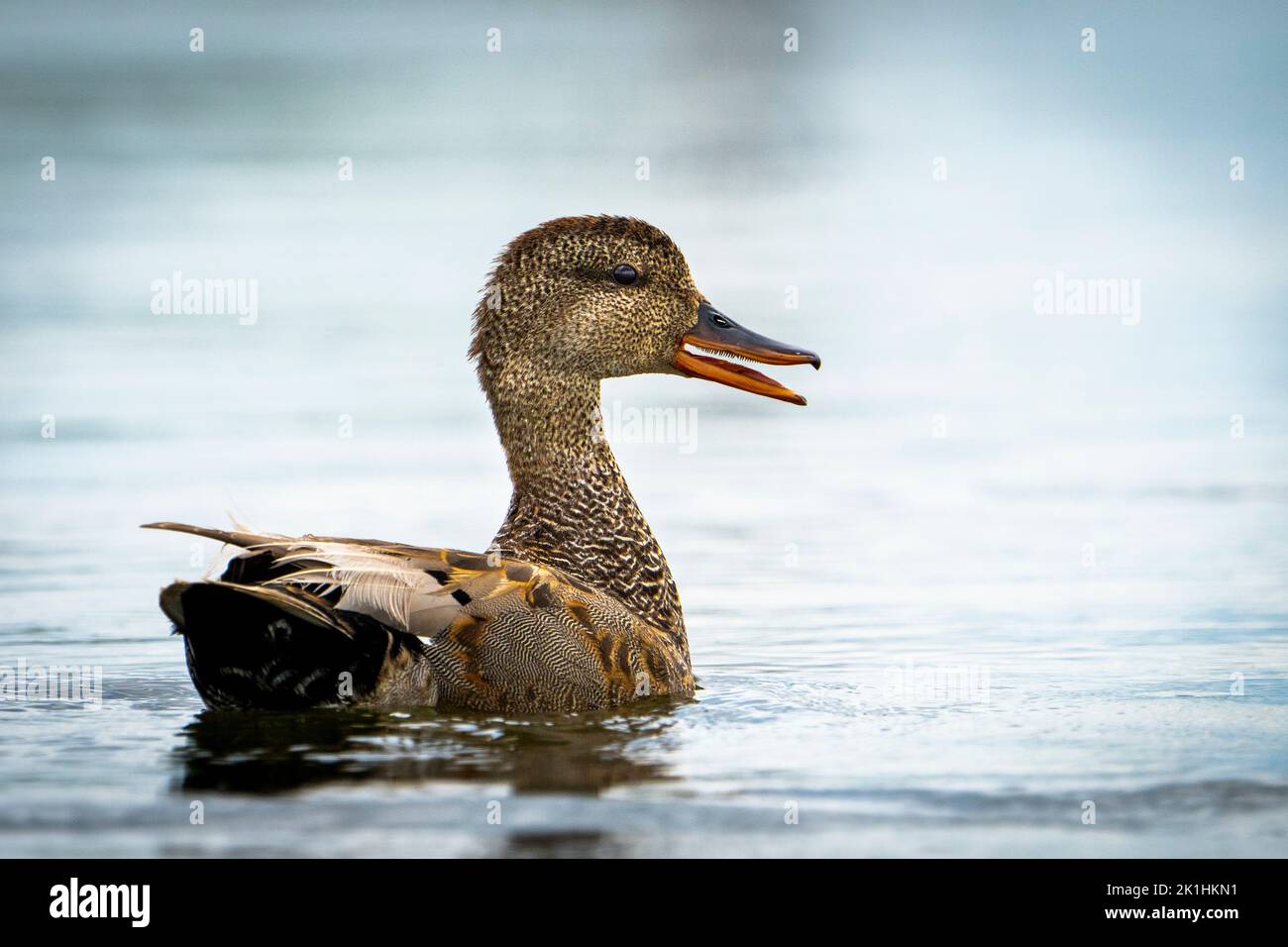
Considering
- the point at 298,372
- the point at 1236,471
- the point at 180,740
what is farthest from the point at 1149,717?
the point at 298,372

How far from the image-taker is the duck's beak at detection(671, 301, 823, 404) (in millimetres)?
8859

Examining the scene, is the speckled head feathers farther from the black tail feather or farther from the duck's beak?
the black tail feather

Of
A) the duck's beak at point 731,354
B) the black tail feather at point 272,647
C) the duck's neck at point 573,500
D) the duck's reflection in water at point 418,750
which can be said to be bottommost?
the duck's reflection in water at point 418,750

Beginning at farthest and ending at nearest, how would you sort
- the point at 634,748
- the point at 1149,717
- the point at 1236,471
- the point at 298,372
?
the point at 298,372 → the point at 1236,471 → the point at 1149,717 → the point at 634,748

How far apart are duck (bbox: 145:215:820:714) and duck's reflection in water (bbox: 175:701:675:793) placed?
87mm

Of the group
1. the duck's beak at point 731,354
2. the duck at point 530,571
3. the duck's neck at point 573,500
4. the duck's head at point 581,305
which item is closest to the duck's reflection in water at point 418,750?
the duck at point 530,571

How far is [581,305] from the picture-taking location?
849 cm

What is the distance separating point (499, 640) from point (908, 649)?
2.50 metres

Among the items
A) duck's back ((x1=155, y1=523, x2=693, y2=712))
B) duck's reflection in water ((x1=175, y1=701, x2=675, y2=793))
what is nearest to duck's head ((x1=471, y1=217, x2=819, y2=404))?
duck's back ((x1=155, y1=523, x2=693, y2=712))

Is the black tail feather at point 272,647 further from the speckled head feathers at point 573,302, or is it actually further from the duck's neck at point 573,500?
the speckled head feathers at point 573,302

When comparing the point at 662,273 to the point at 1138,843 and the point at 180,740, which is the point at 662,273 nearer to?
the point at 180,740

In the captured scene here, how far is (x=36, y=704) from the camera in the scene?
7.80 meters

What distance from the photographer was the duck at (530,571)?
22.7 feet

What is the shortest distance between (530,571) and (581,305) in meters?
1.47
